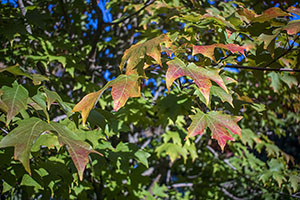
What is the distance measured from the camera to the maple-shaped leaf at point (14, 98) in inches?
38.9

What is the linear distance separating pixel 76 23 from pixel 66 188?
2251mm

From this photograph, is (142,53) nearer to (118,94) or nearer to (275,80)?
(118,94)

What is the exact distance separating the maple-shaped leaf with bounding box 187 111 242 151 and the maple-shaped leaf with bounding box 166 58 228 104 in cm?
20

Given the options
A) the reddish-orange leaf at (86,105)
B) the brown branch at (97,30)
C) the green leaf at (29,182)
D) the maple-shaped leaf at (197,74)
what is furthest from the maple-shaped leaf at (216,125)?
the brown branch at (97,30)

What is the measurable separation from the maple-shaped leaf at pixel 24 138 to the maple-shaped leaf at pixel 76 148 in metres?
0.06

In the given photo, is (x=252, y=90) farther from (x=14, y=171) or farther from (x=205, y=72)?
(x=14, y=171)

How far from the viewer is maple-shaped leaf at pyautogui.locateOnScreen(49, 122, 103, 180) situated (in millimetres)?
923

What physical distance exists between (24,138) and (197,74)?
0.75 meters

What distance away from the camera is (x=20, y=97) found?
1062 millimetres

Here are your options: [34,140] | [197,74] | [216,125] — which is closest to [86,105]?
[34,140]

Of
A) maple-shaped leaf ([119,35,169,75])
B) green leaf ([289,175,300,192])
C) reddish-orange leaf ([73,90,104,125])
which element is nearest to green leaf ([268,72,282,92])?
green leaf ([289,175,300,192])

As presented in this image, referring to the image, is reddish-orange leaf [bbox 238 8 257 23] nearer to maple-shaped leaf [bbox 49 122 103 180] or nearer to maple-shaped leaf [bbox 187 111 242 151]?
maple-shaped leaf [bbox 187 111 242 151]

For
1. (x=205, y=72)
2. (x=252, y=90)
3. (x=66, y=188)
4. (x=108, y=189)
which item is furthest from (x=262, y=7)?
(x=66, y=188)

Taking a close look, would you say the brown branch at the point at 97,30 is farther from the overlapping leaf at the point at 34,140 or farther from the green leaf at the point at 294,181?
the green leaf at the point at 294,181
